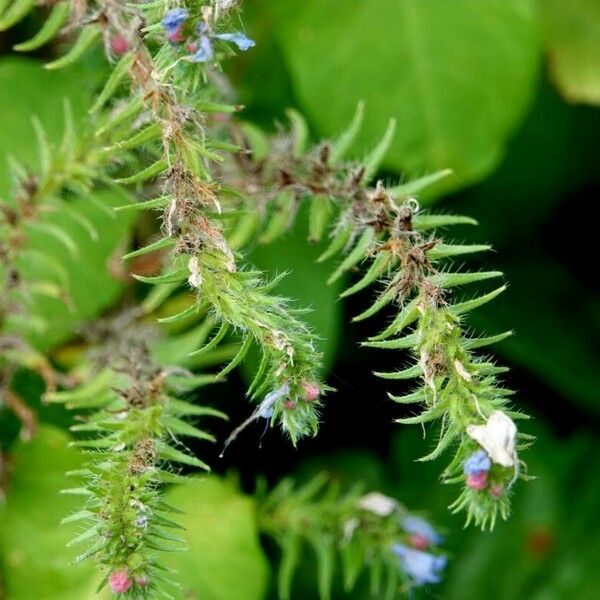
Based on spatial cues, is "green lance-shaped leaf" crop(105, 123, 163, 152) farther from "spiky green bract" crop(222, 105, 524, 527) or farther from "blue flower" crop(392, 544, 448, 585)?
"blue flower" crop(392, 544, 448, 585)

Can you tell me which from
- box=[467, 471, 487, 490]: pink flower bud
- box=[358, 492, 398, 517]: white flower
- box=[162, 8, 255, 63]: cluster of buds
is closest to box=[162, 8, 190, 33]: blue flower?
box=[162, 8, 255, 63]: cluster of buds

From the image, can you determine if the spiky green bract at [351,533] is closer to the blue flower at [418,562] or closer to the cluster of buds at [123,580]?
the blue flower at [418,562]

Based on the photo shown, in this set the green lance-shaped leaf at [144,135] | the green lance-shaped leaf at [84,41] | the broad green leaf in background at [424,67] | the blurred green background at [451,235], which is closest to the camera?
the green lance-shaped leaf at [144,135]

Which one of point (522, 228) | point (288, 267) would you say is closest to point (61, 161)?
point (288, 267)

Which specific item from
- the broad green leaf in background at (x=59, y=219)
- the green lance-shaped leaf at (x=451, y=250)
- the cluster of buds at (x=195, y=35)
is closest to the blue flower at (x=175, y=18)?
the cluster of buds at (x=195, y=35)

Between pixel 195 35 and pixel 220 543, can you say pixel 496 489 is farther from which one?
pixel 220 543

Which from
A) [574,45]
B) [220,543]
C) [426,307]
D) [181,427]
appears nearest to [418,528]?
[220,543]
